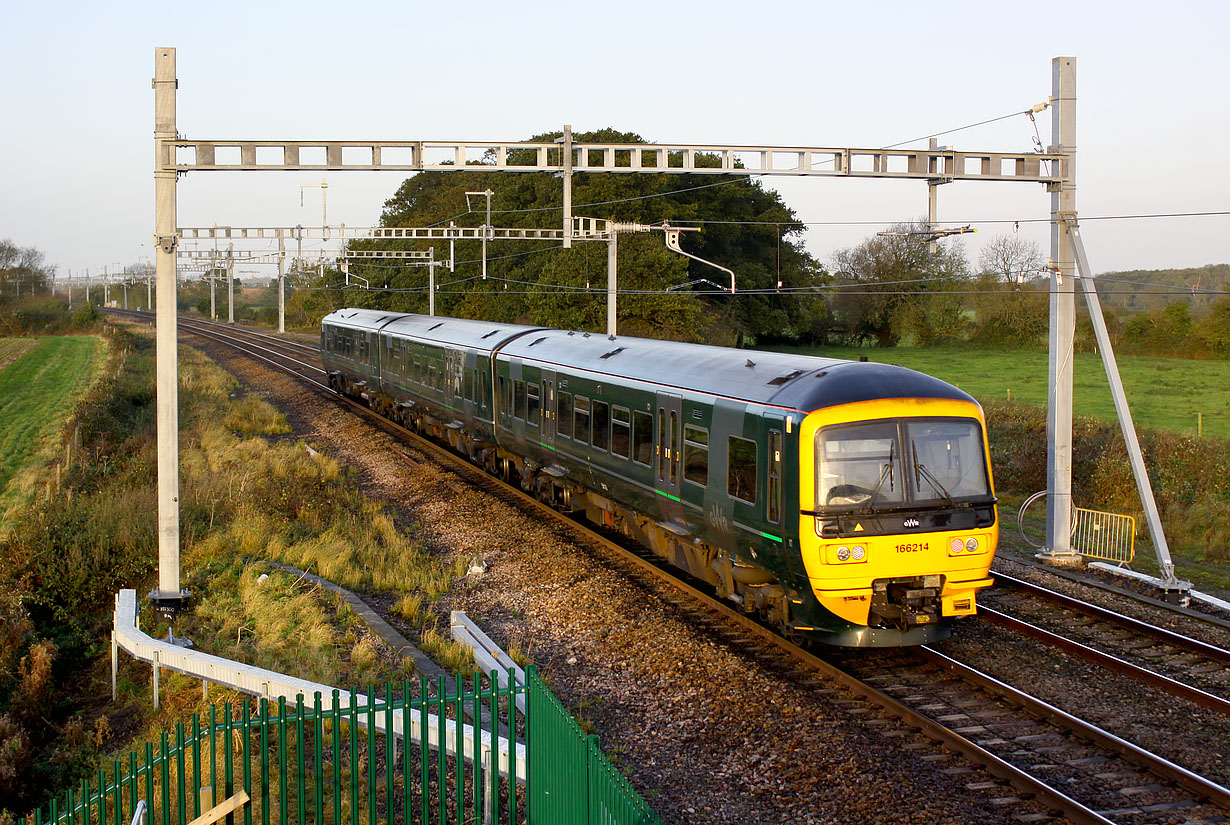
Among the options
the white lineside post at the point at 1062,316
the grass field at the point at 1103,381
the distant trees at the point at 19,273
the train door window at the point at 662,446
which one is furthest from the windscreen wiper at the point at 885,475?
the distant trees at the point at 19,273

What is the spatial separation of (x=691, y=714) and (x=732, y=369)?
442 cm

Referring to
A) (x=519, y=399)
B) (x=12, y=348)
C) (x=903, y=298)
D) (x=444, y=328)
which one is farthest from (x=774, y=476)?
(x=12, y=348)

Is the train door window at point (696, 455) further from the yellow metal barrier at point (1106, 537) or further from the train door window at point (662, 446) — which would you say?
the yellow metal barrier at point (1106, 537)

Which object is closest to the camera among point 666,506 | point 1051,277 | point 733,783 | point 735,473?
point 733,783

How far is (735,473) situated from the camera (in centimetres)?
1139

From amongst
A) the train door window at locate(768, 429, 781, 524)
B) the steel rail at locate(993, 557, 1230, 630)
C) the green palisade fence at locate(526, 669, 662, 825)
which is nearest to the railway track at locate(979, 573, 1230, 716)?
the steel rail at locate(993, 557, 1230, 630)

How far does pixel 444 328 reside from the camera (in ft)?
88.9

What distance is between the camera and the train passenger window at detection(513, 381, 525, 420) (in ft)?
63.5

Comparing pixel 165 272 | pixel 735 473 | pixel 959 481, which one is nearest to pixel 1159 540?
pixel 959 481

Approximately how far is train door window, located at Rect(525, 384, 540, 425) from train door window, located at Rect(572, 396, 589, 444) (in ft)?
6.12

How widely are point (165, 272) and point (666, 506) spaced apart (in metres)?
6.22

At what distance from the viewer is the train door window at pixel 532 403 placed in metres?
18.6

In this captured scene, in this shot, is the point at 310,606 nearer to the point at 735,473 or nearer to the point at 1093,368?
the point at 735,473

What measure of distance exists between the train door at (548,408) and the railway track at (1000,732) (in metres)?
5.18
